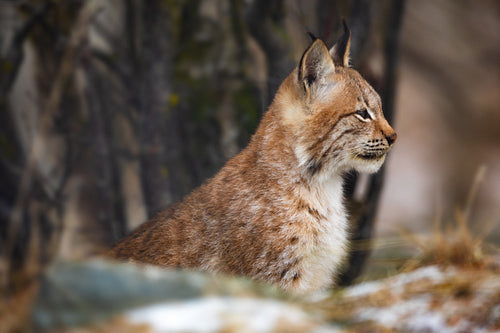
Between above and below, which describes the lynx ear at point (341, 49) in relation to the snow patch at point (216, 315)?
above

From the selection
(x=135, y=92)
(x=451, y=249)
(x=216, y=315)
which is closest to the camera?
(x=216, y=315)

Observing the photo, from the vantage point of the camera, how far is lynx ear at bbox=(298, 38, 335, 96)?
4578mm

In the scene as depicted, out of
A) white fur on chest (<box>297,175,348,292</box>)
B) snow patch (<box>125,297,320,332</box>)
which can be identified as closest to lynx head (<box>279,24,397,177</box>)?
white fur on chest (<box>297,175,348,292</box>)

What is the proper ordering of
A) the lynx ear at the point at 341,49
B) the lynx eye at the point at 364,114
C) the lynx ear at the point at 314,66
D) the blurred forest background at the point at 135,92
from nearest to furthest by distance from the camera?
the lynx ear at the point at 314,66
the lynx eye at the point at 364,114
the lynx ear at the point at 341,49
the blurred forest background at the point at 135,92

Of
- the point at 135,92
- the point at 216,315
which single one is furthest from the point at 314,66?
the point at 135,92

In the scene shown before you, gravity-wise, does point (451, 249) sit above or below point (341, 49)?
below

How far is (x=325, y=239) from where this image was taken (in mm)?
4480

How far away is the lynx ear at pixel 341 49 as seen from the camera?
516 centimetres

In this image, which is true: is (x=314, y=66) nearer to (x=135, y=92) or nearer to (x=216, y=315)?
(x=216, y=315)

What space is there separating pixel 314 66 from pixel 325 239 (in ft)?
4.78

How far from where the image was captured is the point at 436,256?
3.38 m

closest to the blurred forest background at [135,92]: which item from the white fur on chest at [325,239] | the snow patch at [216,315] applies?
the white fur on chest at [325,239]

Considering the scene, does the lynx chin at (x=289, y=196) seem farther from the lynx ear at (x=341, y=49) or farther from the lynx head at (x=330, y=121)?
the lynx ear at (x=341, y=49)

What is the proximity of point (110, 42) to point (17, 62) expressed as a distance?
1.45 metres
